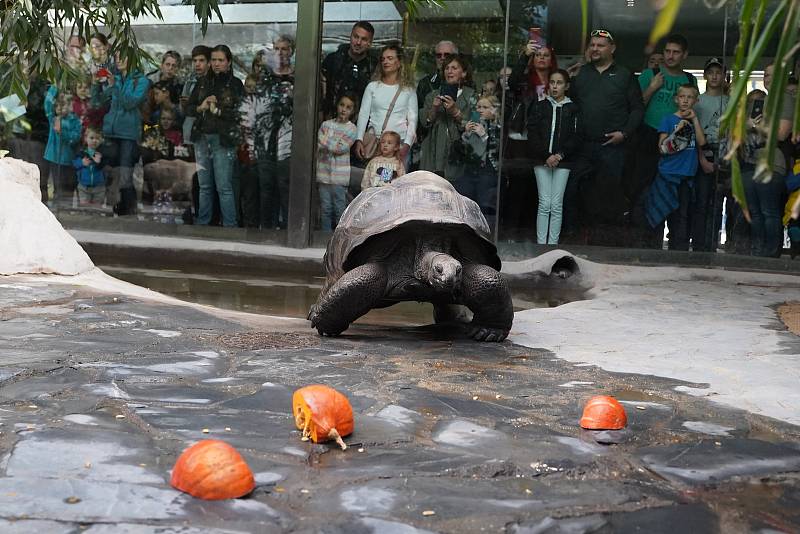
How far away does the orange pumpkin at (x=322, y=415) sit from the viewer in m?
2.90

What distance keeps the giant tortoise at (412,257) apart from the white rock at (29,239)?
2704mm

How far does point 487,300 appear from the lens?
5273mm

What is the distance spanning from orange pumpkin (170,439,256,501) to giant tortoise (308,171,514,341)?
A: 2739 millimetres

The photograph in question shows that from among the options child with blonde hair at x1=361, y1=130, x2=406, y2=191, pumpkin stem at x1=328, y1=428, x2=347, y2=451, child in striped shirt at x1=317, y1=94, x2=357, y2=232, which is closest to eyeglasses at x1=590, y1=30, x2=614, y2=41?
child with blonde hair at x1=361, y1=130, x2=406, y2=191

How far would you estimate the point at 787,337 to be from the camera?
5574mm

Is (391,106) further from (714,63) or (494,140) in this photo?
(714,63)

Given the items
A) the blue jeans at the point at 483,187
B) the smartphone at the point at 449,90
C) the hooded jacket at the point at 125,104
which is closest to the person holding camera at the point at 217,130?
the hooded jacket at the point at 125,104

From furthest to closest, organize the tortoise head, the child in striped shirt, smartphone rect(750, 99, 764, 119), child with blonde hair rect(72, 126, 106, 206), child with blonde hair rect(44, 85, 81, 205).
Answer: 1. child with blonde hair rect(44, 85, 81, 205)
2. child with blonde hair rect(72, 126, 106, 206)
3. the child in striped shirt
4. smartphone rect(750, 99, 764, 119)
5. the tortoise head

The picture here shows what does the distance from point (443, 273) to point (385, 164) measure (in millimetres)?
6100

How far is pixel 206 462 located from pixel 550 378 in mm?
2201

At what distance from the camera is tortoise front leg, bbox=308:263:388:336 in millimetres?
5184

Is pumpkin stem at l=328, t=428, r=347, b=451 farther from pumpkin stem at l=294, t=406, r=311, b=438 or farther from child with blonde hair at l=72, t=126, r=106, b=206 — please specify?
child with blonde hair at l=72, t=126, r=106, b=206

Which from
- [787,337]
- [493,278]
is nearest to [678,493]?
[493,278]

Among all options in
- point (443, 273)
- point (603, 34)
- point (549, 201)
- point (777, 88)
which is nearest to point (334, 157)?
point (549, 201)
